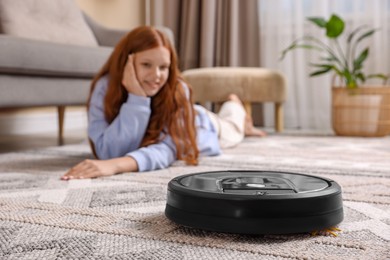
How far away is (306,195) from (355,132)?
2.12m

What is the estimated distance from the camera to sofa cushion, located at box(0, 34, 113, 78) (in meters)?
1.68

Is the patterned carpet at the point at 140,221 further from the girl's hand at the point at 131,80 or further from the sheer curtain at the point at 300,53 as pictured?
the sheer curtain at the point at 300,53

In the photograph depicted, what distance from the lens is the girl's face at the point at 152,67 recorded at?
4.44 ft

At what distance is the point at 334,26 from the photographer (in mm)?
2635

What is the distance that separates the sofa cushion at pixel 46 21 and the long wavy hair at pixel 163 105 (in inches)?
40.0

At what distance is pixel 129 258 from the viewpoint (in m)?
0.60

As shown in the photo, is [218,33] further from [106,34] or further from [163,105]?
[163,105]

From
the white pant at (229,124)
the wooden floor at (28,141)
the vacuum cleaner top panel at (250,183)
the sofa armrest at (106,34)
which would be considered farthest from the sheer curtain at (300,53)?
the vacuum cleaner top panel at (250,183)

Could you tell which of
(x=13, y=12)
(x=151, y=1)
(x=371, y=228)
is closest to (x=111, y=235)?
(x=371, y=228)

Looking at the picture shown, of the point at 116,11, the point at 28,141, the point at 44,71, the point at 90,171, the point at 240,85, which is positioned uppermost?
the point at 116,11

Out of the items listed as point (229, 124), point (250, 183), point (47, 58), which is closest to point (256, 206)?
point (250, 183)

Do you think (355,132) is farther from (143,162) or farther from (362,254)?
(362,254)

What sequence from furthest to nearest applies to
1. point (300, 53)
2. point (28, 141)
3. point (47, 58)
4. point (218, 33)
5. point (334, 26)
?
point (218, 33) → point (300, 53) → point (334, 26) → point (28, 141) → point (47, 58)

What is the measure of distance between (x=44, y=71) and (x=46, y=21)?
0.73 meters
